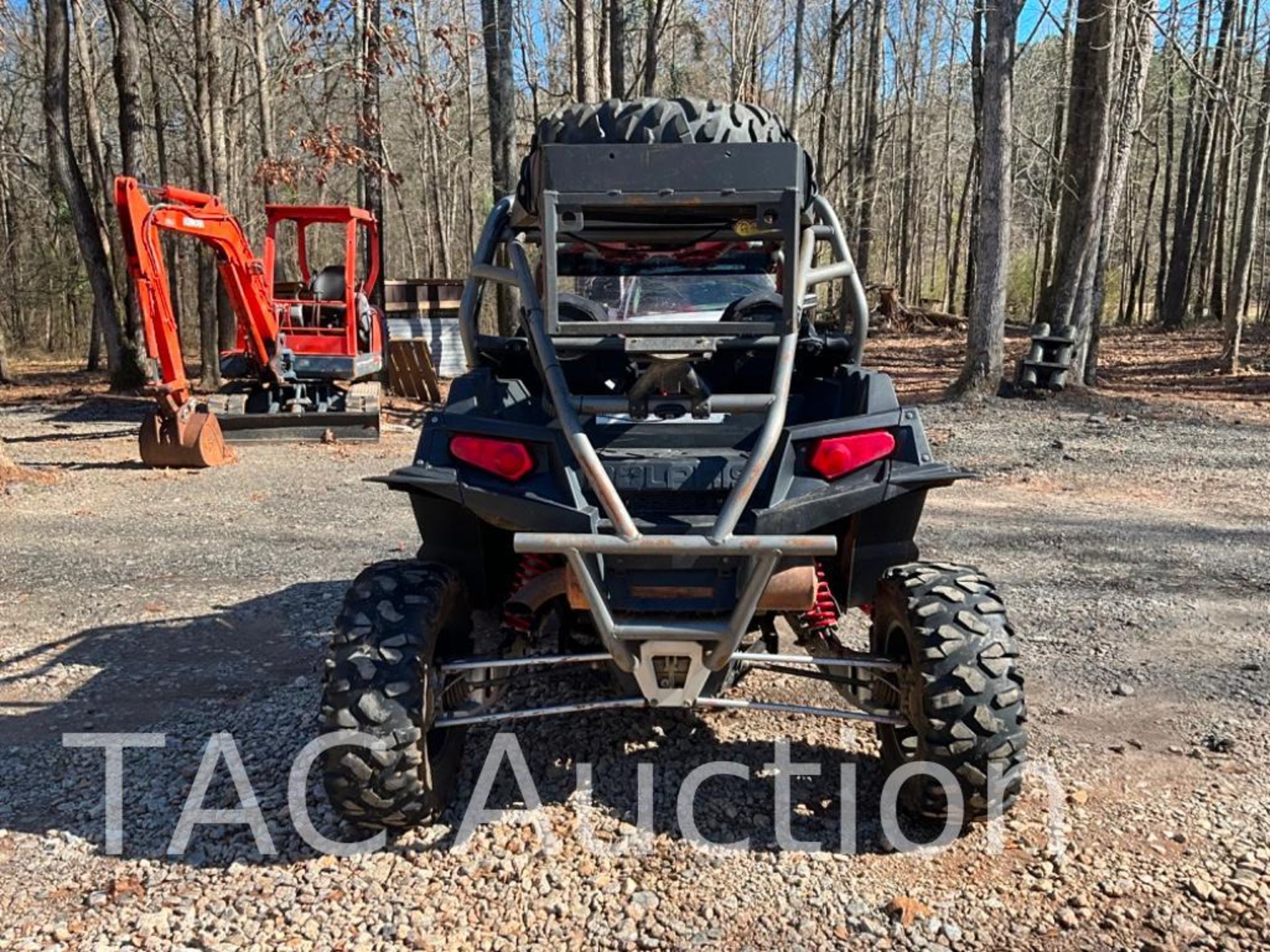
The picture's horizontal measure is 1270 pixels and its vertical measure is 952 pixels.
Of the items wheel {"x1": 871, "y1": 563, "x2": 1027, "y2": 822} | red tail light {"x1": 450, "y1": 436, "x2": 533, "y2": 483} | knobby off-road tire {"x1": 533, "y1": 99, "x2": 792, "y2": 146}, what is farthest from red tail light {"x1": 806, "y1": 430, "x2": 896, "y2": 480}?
knobby off-road tire {"x1": 533, "y1": 99, "x2": 792, "y2": 146}

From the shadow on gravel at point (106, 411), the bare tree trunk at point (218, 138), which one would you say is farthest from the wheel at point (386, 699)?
the bare tree trunk at point (218, 138)

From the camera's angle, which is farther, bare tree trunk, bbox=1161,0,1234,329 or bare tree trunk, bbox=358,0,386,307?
bare tree trunk, bbox=1161,0,1234,329

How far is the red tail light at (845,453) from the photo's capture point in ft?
10.1

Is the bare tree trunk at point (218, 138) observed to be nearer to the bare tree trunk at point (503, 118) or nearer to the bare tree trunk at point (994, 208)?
the bare tree trunk at point (503, 118)

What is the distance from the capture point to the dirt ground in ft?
8.85

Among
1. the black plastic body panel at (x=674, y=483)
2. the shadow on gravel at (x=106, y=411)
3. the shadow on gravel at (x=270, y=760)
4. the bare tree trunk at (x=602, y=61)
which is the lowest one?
the shadow on gravel at (x=270, y=760)

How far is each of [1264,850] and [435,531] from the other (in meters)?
2.76

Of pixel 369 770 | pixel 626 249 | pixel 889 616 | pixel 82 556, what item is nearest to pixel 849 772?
pixel 889 616

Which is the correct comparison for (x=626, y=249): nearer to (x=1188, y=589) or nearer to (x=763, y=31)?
(x=1188, y=589)

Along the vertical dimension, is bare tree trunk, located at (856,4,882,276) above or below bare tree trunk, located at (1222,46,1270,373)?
above

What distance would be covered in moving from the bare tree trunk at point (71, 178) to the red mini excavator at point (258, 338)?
4160mm

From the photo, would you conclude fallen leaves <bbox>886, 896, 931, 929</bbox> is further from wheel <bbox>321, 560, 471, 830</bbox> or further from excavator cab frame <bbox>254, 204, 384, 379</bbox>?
excavator cab frame <bbox>254, 204, 384, 379</bbox>

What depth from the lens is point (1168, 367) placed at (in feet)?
56.5

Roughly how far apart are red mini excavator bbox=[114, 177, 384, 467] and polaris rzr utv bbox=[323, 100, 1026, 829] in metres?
7.77
